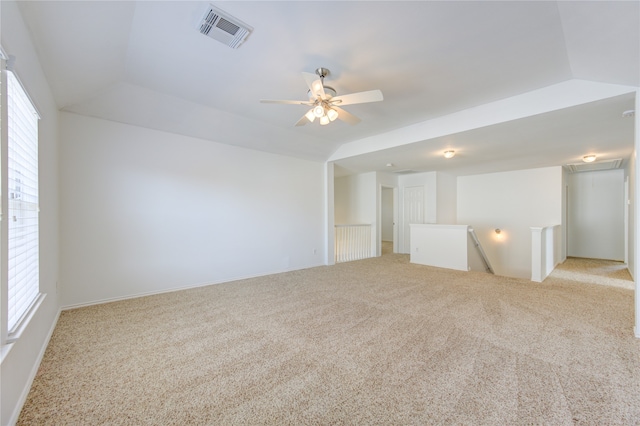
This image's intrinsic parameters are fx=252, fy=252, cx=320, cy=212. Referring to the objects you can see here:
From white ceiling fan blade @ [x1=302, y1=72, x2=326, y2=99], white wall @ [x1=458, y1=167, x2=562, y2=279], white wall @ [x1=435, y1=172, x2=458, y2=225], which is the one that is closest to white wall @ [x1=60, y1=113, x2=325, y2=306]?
white ceiling fan blade @ [x1=302, y1=72, x2=326, y2=99]

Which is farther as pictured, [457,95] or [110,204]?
[110,204]

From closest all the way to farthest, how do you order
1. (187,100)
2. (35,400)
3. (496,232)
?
1. (35,400)
2. (187,100)
3. (496,232)

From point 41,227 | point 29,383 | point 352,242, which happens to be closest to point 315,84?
point 41,227

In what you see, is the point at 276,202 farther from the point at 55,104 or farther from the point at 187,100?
the point at 55,104

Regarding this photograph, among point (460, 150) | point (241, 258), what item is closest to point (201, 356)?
point (241, 258)

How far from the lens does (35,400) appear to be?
1.59 metres

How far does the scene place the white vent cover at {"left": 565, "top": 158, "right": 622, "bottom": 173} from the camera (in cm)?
549

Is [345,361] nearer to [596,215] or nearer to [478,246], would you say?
[478,246]

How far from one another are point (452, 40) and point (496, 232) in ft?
21.3

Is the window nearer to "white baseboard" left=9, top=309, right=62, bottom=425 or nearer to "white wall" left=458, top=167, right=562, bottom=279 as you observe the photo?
"white baseboard" left=9, top=309, right=62, bottom=425

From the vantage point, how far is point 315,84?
7.72ft

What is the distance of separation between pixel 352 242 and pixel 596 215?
20.9ft

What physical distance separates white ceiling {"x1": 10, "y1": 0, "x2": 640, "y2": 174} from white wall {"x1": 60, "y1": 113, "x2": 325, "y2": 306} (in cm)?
38

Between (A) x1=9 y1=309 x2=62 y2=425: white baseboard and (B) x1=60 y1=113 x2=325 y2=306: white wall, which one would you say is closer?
(A) x1=9 y1=309 x2=62 y2=425: white baseboard
